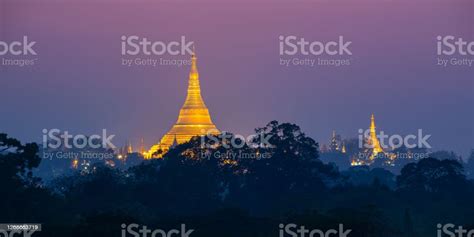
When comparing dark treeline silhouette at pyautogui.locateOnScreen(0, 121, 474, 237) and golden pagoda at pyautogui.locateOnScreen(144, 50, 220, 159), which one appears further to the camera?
golden pagoda at pyautogui.locateOnScreen(144, 50, 220, 159)

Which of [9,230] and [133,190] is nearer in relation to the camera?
[9,230]

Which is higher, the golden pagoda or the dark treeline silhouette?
the golden pagoda

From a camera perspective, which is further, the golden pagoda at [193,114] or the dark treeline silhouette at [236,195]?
the golden pagoda at [193,114]

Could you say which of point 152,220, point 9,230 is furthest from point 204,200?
point 9,230

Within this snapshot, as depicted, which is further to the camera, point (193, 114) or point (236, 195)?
point (193, 114)

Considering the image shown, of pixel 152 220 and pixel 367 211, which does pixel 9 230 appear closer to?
pixel 152 220

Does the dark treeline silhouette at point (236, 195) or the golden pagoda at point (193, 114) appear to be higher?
the golden pagoda at point (193, 114)

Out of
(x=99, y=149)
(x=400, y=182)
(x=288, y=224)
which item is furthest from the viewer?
(x=99, y=149)

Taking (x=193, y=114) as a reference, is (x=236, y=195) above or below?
below
